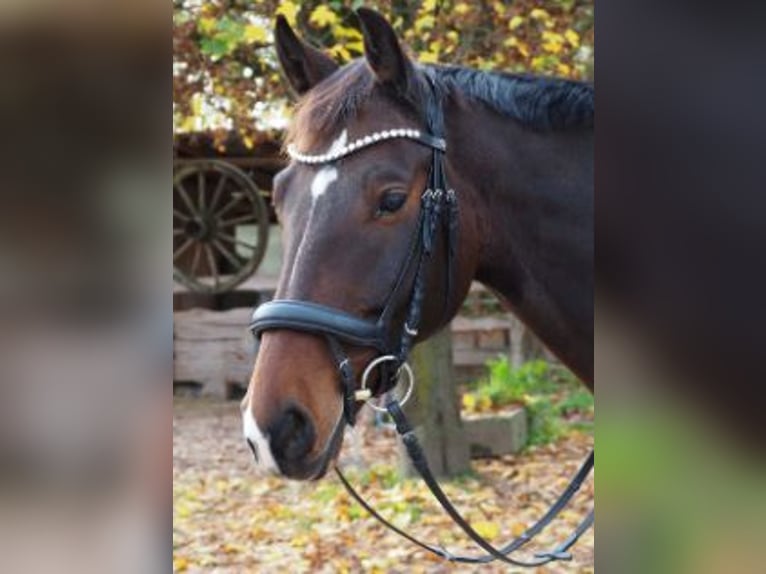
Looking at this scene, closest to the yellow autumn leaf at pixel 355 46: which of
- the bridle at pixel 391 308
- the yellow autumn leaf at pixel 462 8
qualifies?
the yellow autumn leaf at pixel 462 8

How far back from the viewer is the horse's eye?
6.38 feet

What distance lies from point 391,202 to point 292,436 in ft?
1.95

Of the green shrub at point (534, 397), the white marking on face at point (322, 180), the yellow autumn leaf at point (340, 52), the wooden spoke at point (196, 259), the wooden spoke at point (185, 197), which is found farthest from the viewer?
the wooden spoke at point (196, 259)

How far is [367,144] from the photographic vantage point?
1955 mm

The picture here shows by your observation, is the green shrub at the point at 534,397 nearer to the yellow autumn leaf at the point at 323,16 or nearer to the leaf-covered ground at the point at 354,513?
the leaf-covered ground at the point at 354,513

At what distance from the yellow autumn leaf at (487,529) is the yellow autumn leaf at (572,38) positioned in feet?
10.1

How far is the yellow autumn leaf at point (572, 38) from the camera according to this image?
5184 mm

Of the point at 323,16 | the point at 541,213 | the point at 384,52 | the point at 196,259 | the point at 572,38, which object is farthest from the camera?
the point at 196,259

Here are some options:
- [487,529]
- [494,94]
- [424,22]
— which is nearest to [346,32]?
[424,22]

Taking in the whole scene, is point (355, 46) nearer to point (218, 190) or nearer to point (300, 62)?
point (300, 62)

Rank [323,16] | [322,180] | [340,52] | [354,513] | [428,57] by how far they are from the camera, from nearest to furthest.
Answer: [322,180] → [340,52] → [323,16] → [428,57] → [354,513]

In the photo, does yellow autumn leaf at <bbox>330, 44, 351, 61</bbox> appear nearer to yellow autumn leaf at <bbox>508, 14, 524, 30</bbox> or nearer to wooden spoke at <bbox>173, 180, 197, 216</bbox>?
yellow autumn leaf at <bbox>508, 14, 524, 30</bbox>

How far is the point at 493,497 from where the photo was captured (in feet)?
18.8

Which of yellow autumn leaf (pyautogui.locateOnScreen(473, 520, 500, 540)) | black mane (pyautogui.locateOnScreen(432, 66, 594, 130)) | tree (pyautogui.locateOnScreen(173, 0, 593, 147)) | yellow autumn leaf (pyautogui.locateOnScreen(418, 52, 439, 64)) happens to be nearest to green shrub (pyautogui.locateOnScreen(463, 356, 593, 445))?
yellow autumn leaf (pyautogui.locateOnScreen(473, 520, 500, 540))
